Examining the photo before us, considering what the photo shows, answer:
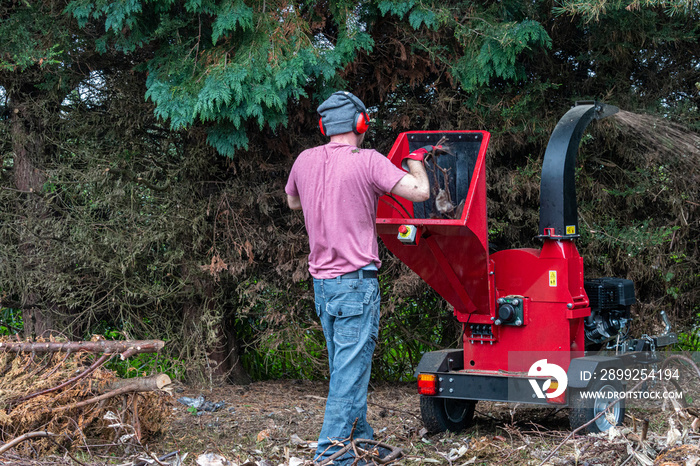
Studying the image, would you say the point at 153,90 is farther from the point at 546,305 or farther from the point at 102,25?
the point at 546,305

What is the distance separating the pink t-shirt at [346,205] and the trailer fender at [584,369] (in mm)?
1497

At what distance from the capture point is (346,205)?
3789 millimetres

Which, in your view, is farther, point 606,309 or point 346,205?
point 606,309

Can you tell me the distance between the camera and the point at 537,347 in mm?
4570

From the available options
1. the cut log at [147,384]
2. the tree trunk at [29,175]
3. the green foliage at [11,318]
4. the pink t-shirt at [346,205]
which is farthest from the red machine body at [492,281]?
the green foliage at [11,318]

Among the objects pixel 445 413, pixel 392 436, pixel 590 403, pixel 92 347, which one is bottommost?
pixel 392 436

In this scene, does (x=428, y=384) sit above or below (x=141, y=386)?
below

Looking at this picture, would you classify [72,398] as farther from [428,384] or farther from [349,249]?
[428,384]

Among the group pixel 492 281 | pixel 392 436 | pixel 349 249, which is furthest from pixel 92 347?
pixel 492 281

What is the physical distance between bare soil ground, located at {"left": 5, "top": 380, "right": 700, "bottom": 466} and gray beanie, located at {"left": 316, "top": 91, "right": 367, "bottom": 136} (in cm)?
176

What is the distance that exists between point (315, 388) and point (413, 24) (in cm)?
355

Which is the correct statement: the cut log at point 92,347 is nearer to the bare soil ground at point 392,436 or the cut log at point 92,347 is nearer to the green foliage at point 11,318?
the bare soil ground at point 392,436

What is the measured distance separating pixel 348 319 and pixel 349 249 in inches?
15.0

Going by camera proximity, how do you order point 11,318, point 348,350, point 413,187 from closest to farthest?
point 413,187, point 348,350, point 11,318
